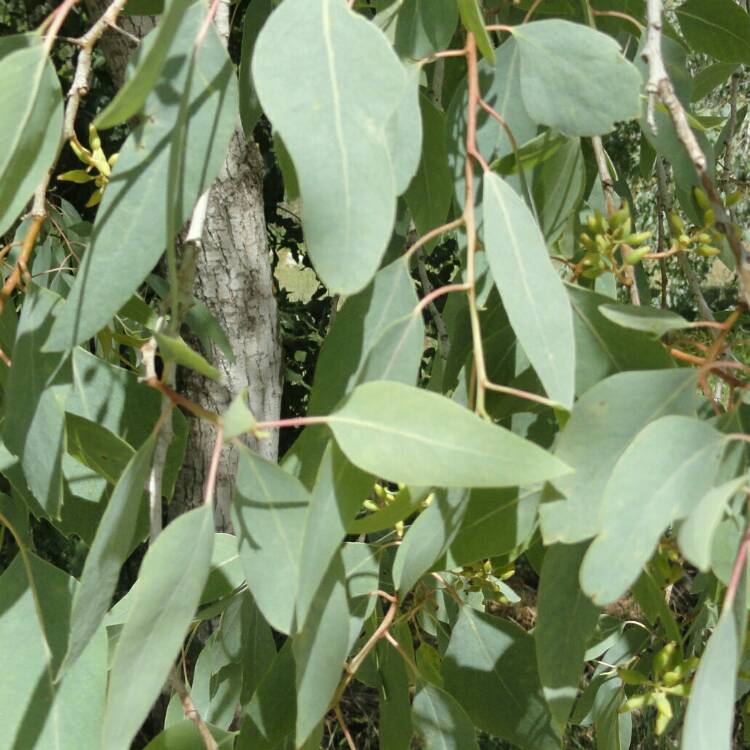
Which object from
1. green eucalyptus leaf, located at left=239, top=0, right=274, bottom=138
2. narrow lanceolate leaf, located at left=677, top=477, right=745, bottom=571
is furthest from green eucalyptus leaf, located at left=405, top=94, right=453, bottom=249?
narrow lanceolate leaf, located at left=677, top=477, right=745, bottom=571

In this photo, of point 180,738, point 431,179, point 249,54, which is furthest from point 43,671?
point 249,54

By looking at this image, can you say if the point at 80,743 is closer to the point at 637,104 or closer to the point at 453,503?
the point at 453,503

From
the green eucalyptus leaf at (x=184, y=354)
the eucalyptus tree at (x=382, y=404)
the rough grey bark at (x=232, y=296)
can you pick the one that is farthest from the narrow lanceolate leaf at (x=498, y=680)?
the rough grey bark at (x=232, y=296)

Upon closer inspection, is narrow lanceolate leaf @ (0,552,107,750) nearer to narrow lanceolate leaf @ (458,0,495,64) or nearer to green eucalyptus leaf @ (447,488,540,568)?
green eucalyptus leaf @ (447,488,540,568)

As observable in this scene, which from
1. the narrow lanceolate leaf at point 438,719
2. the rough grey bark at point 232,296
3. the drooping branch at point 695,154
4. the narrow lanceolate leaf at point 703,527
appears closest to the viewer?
the narrow lanceolate leaf at point 703,527

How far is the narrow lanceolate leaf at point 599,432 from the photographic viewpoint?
486mm

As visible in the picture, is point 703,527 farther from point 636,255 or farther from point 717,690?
point 636,255

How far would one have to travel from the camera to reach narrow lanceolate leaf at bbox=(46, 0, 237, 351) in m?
0.52

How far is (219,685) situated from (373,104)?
0.63m

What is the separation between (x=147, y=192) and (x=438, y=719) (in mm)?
433

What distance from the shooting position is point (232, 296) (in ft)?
5.01

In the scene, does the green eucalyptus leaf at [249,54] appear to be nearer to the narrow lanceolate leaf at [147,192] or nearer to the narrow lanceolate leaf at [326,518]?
the narrow lanceolate leaf at [147,192]

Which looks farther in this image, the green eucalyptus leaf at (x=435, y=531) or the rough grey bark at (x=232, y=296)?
the rough grey bark at (x=232, y=296)

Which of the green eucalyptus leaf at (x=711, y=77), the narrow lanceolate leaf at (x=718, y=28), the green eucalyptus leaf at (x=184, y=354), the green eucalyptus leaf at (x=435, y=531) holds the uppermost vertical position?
the narrow lanceolate leaf at (x=718, y=28)
